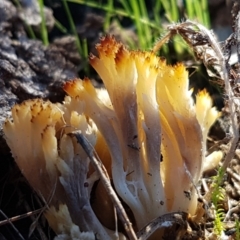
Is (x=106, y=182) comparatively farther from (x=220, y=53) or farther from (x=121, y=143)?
(x=220, y=53)

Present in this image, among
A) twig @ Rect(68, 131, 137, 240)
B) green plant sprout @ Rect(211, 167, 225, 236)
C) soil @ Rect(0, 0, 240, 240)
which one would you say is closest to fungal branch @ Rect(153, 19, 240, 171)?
green plant sprout @ Rect(211, 167, 225, 236)

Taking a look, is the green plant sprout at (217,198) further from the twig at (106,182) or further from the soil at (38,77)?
the twig at (106,182)

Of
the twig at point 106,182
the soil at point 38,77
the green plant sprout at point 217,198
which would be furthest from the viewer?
the soil at point 38,77

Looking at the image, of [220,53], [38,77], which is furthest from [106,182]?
[38,77]

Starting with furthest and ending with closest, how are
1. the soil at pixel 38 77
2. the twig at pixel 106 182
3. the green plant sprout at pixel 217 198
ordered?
the soil at pixel 38 77 < the green plant sprout at pixel 217 198 < the twig at pixel 106 182

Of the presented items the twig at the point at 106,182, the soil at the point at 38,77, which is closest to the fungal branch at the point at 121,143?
the twig at the point at 106,182

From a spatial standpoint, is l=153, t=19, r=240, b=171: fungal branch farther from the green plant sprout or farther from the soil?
the soil

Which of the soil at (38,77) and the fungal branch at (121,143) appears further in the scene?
the soil at (38,77)

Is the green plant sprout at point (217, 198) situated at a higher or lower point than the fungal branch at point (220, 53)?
lower

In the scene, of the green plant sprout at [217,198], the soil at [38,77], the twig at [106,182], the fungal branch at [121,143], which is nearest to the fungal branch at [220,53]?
the green plant sprout at [217,198]
